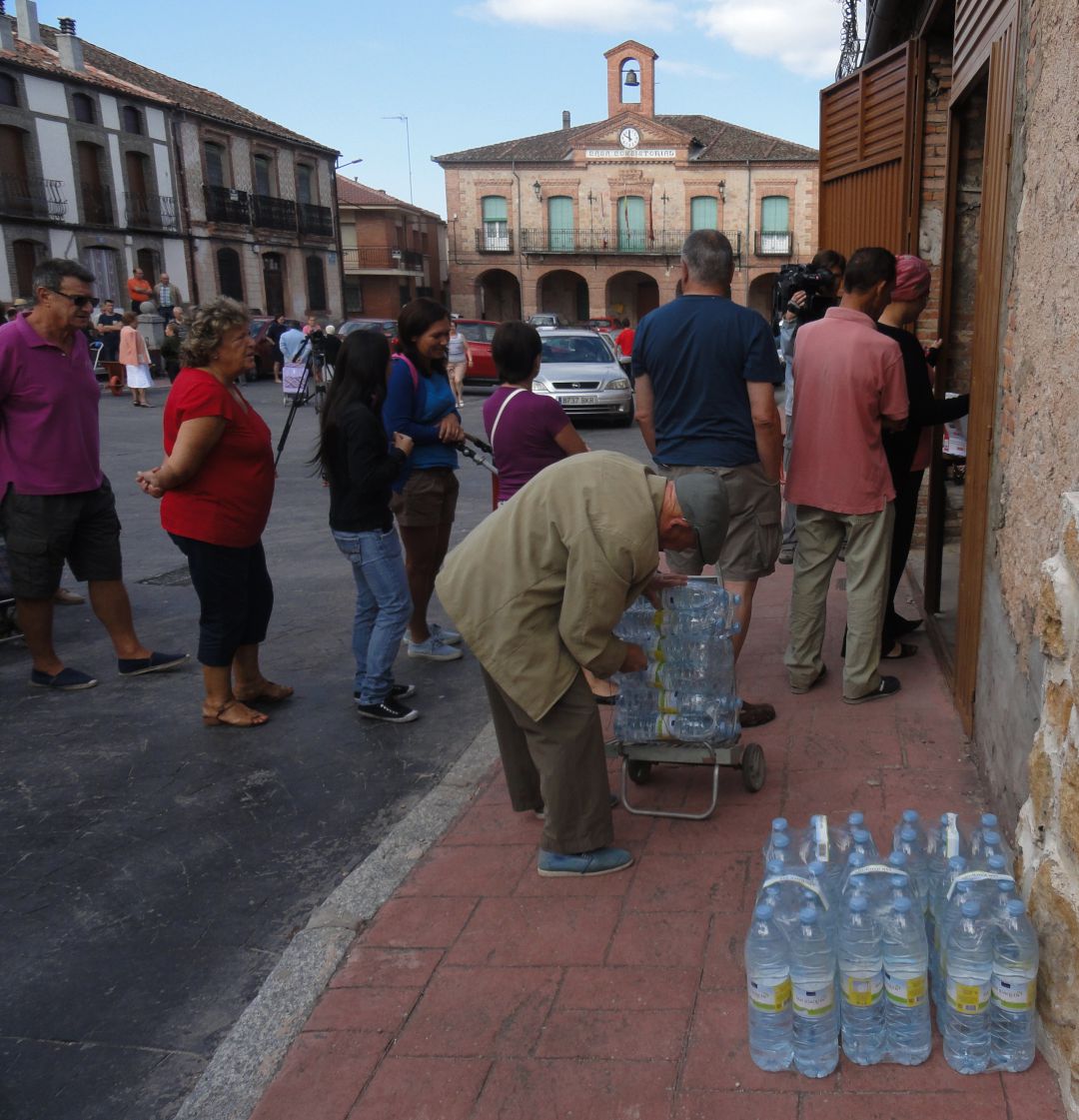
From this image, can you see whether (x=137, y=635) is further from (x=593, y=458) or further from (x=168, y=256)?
(x=168, y=256)

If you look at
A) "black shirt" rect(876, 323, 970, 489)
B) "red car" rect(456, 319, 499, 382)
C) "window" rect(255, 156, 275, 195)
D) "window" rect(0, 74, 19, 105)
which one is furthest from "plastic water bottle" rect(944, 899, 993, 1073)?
"window" rect(255, 156, 275, 195)

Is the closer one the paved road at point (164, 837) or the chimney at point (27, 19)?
the paved road at point (164, 837)

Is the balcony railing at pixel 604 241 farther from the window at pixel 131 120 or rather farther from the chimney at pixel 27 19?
the chimney at pixel 27 19

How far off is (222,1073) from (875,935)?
1.67 m

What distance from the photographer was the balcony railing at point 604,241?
173 ft

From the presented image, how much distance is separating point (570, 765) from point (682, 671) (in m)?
0.62

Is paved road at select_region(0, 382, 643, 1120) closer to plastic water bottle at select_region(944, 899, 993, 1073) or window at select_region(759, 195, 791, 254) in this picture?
plastic water bottle at select_region(944, 899, 993, 1073)

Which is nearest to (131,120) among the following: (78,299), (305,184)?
(305,184)

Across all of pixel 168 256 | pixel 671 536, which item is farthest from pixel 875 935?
pixel 168 256

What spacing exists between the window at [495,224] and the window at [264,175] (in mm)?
12800

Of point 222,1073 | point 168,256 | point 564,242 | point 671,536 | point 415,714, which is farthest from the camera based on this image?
point 564,242

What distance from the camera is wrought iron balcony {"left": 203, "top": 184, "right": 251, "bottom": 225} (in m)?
40.3

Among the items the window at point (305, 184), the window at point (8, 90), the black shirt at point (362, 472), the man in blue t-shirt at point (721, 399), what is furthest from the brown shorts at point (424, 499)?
the window at point (305, 184)

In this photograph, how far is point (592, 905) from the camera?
11.0ft
